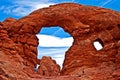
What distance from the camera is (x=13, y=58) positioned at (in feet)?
165

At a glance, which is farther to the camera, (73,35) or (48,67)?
(48,67)

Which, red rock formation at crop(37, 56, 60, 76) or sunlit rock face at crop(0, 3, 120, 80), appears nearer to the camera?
sunlit rock face at crop(0, 3, 120, 80)

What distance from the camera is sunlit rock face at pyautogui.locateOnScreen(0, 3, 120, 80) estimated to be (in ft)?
162

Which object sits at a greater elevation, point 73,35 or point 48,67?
point 48,67

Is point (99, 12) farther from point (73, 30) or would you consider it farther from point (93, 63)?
point (93, 63)

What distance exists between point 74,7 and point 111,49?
874cm

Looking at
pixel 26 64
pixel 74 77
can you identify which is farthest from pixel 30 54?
pixel 74 77

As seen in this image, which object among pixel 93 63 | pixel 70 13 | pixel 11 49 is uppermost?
pixel 70 13

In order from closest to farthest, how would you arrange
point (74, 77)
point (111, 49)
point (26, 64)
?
point (74, 77)
point (111, 49)
point (26, 64)

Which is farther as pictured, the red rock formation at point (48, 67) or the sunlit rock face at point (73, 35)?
the red rock formation at point (48, 67)

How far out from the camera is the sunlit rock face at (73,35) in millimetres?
49375

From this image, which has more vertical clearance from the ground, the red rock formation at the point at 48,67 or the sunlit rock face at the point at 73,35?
the red rock formation at the point at 48,67

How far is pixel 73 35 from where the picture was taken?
51.7 m

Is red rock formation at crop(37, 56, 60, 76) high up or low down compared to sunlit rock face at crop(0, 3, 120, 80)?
up
